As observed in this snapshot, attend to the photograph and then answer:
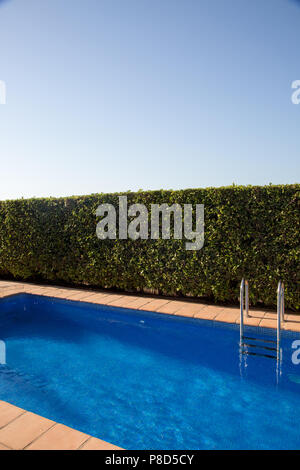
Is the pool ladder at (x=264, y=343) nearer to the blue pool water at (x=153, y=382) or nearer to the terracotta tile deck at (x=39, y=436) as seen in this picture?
the blue pool water at (x=153, y=382)

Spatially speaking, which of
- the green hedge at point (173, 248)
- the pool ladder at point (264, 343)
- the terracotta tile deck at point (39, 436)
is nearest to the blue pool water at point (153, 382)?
the pool ladder at point (264, 343)

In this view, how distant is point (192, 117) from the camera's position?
9273 mm

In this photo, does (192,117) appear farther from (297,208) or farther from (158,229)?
(297,208)

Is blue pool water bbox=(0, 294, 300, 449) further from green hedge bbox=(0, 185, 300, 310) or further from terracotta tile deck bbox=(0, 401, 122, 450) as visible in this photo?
green hedge bbox=(0, 185, 300, 310)

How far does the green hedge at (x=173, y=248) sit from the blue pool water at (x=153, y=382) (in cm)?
142

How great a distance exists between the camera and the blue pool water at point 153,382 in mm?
3633

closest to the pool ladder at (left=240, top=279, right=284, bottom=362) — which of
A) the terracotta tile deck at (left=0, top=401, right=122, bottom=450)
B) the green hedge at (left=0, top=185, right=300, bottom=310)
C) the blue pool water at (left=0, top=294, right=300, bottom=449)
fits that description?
the blue pool water at (left=0, top=294, right=300, bottom=449)

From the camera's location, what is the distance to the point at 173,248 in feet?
25.9

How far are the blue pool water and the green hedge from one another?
55.9 inches

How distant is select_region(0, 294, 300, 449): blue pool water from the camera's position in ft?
11.9

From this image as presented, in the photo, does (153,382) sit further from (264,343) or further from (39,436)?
(39,436)

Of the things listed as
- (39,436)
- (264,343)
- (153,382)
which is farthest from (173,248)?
(39,436)

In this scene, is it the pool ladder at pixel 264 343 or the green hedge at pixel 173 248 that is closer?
the pool ladder at pixel 264 343

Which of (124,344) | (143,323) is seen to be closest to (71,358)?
(124,344)
